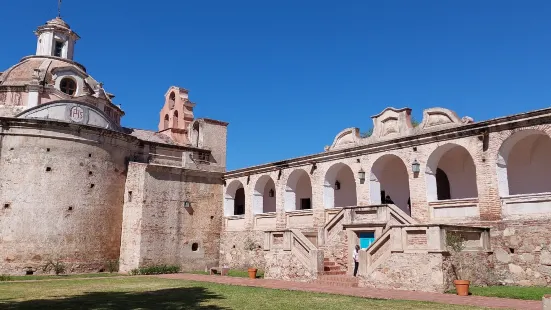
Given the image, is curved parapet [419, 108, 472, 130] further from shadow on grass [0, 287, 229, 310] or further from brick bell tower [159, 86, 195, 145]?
brick bell tower [159, 86, 195, 145]

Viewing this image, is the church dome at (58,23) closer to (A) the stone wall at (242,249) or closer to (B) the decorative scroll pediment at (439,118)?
(A) the stone wall at (242,249)

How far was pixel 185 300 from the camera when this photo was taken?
463 inches

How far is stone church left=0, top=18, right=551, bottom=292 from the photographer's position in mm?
14898

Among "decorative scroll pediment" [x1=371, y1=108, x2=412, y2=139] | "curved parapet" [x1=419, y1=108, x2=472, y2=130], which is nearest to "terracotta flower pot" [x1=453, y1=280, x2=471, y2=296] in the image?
"curved parapet" [x1=419, y1=108, x2=472, y2=130]

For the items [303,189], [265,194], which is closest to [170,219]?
[265,194]

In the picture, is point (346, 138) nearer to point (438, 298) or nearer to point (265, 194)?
point (265, 194)

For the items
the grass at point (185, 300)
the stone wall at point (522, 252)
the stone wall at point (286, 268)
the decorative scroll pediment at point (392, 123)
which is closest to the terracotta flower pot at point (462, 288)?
the grass at point (185, 300)

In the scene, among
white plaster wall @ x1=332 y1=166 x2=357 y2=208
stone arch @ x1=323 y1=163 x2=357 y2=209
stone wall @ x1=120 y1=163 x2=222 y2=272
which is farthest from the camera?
white plaster wall @ x1=332 y1=166 x2=357 y2=208

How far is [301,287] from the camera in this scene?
1528cm

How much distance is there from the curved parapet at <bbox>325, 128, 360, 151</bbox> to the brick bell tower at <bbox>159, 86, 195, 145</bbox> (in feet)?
41.0

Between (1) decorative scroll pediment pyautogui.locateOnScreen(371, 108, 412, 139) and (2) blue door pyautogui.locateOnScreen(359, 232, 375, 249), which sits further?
(1) decorative scroll pediment pyautogui.locateOnScreen(371, 108, 412, 139)

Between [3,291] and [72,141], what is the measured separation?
33.1 ft

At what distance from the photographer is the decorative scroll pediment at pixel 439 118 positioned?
693 inches

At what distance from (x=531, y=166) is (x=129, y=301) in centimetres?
1613
